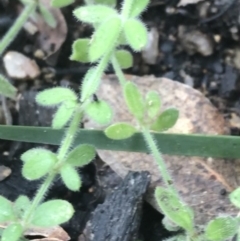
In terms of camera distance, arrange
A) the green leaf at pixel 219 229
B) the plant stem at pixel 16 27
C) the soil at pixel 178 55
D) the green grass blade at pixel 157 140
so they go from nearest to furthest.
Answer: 1. the green leaf at pixel 219 229
2. the green grass blade at pixel 157 140
3. the plant stem at pixel 16 27
4. the soil at pixel 178 55

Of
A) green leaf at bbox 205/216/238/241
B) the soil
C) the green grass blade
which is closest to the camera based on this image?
green leaf at bbox 205/216/238/241

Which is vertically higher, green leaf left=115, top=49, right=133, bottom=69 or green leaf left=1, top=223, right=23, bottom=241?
green leaf left=115, top=49, right=133, bottom=69

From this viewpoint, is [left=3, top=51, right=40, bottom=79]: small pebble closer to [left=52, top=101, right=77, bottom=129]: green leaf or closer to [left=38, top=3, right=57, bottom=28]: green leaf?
[left=38, top=3, right=57, bottom=28]: green leaf

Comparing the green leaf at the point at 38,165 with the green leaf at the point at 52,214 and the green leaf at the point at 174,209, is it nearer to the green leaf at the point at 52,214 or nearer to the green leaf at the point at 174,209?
the green leaf at the point at 52,214

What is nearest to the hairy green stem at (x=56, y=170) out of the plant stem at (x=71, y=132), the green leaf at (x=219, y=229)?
the plant stem at (x=71, y=132)

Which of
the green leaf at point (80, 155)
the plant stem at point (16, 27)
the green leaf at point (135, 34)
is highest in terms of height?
the green leaf at point (135, 34)

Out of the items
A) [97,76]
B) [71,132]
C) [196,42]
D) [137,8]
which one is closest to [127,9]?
[137,8]

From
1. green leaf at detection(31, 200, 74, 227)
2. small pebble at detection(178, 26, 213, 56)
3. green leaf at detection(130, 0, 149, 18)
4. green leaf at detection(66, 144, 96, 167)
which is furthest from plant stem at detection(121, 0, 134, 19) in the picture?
small pebble at detection(178, 26, 213, 56)

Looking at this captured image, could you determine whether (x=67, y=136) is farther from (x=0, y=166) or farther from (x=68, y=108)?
(x=0, y=166)

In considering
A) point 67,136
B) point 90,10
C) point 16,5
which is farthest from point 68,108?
point 16,5
